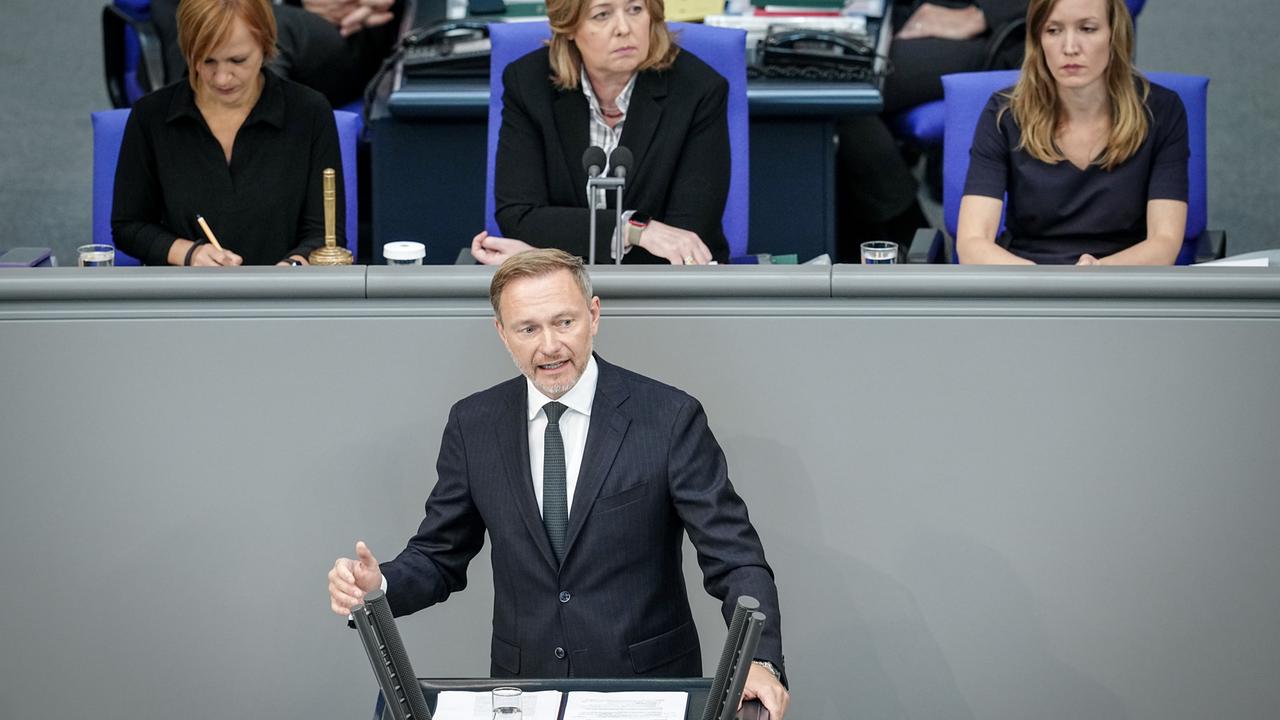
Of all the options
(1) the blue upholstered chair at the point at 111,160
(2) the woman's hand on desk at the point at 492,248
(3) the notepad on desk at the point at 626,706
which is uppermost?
(1) the blue upholstered chair at the point at 111,160

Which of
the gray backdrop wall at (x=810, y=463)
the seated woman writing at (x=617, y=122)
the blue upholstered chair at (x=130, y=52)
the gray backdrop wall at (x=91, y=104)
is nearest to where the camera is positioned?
the gray backdrop wall at (x=810, y=463)

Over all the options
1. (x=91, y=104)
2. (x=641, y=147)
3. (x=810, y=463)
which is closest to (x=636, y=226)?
(x=641, y=147)

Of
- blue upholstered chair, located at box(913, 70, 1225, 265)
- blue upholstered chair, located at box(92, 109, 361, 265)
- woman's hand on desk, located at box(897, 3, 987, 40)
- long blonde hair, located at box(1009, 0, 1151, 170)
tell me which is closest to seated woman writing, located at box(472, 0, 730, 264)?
blue upholstered chair, located at box(92, 109, 361, 265)

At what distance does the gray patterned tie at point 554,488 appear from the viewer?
233 cm

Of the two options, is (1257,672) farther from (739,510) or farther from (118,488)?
(118,488)

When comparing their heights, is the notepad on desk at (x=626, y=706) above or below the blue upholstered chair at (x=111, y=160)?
below

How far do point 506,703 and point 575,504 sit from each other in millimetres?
353

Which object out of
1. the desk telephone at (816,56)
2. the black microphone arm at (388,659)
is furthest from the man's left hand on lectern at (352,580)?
the desk telephone at (816,56)

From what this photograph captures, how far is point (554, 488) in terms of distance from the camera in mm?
2332

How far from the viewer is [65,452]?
2.70 meters

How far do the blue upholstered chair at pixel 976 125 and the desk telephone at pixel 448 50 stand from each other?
4.31 feet

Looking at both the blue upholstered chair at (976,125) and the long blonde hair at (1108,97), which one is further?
the blue upholstered chair at (976,125)

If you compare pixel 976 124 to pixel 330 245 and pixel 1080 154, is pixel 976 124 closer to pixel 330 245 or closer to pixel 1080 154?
pixel 1080 154

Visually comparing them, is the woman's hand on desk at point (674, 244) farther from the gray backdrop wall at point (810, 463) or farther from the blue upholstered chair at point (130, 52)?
the blue upholstered chair at point (130, 52)
